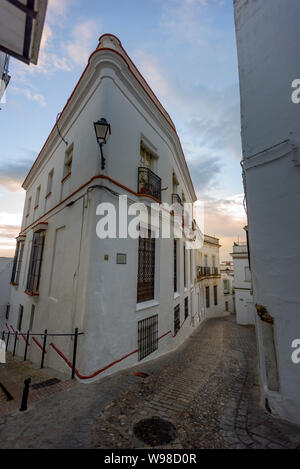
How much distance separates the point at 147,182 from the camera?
7.14 meters

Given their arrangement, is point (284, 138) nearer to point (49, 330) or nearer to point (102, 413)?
point (102, 413)

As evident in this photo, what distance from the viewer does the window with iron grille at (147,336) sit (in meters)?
6.23

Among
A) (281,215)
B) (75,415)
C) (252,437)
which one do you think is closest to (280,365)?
(252,437)

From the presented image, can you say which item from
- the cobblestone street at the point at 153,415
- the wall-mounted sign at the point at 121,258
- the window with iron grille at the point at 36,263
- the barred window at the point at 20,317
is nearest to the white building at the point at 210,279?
the barred window at the point at 20,317

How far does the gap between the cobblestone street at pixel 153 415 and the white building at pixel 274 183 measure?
709mm

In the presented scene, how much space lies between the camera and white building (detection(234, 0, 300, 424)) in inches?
144

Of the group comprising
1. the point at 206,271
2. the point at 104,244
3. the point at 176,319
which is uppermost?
the point at 104,244

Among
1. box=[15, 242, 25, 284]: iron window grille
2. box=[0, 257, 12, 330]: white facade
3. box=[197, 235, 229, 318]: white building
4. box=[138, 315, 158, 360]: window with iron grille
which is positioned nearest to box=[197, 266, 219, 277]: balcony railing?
box=[197, 235, 229, 318]: white building

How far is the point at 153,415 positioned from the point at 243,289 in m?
19.0

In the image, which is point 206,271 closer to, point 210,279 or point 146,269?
point 210,279

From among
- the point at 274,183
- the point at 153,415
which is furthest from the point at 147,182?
the point at 153,415

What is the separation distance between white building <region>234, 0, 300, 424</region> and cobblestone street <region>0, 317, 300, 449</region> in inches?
27.9
